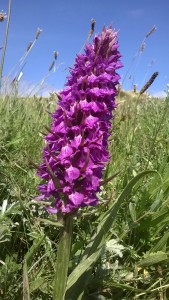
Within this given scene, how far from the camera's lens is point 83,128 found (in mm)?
1678

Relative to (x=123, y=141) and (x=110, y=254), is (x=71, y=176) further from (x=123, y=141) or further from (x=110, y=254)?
(x=123, y=141)

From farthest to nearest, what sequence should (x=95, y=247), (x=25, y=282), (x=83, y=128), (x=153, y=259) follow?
(x=153, y=259)
(x=95, y=247)
(x=83, y=128)
(x=25, y=282)

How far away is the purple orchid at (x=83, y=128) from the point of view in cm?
166

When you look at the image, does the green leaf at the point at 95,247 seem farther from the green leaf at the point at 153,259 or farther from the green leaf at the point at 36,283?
the green leaf at the point at 153,259

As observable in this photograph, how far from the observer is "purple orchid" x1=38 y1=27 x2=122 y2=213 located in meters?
1.66

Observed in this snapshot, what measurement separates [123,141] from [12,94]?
1.58m

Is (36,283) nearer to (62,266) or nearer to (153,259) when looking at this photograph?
(62,266)

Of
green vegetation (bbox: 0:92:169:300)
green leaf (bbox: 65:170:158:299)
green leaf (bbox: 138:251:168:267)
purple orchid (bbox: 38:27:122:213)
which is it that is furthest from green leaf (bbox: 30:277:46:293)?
green leaf (bbox: 138:251:168:267)

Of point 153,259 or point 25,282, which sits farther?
point 153,259

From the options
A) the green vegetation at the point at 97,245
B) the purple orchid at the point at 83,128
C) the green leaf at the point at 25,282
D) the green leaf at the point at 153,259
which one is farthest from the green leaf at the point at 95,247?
the green leaf at the point at 153,259

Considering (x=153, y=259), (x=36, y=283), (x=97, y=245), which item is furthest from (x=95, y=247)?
(x=153, y=259)

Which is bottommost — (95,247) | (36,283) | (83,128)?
(36,283)

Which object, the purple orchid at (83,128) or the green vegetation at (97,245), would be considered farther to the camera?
the green vegetation at (97,245)

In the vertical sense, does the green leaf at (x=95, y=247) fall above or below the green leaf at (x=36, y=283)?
above
